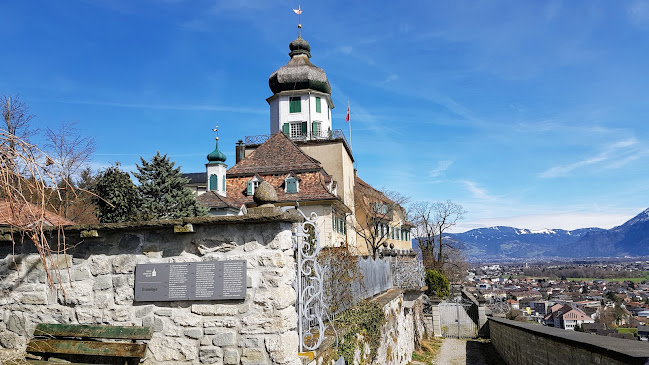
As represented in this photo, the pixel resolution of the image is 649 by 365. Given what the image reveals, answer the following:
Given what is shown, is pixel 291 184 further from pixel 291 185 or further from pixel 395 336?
pixel 395 336

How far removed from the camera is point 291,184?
29.8 meters

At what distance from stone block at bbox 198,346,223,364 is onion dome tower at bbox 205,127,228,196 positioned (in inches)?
1556

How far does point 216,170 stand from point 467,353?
32.7 m

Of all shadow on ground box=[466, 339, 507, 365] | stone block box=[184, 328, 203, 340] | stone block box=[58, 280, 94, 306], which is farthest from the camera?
shadow on ground box=[466, 339, 507, 365]

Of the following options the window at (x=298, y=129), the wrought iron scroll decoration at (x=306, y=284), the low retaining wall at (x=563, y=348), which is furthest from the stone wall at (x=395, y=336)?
the window at (x=298, y=129)

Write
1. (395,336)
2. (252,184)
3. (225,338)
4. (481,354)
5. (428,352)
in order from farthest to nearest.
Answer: (252,184) < (481,354) < (428,352) < (395,336) < (225,338)

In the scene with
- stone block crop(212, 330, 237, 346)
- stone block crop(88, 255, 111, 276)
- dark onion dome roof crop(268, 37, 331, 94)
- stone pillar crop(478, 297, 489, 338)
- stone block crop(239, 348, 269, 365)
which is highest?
dark onion dome roof crop(268, 37, 331, 94)

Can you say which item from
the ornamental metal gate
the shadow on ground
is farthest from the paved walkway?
the ornamental metal gate

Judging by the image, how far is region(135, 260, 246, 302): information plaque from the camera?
5406 mm

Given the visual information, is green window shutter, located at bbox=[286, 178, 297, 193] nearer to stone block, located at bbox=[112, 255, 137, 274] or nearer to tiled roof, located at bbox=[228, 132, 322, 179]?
tiled roof, located at bbox=[228, 132, 322, 179]

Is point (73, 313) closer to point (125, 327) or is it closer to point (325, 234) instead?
point (125, 327)

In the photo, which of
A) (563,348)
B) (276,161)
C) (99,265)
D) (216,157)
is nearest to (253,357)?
(99,265)

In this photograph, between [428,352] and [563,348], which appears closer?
[563,348]

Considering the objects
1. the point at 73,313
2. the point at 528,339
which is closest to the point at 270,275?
the point at 73,313
